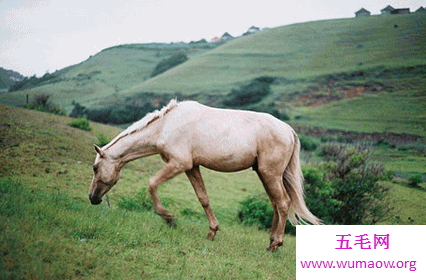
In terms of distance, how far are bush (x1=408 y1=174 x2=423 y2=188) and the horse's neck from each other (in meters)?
9.83

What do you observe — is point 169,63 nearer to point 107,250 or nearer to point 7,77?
point 7,77

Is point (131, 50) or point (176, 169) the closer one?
point (176, 169)

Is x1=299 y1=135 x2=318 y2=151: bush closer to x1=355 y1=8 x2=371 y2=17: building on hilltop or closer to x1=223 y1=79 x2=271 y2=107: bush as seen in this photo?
x1=355 y1=8 x2=371 y2=17: building on hilltop

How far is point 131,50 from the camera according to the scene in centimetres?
4900

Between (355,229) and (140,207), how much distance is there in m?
5.28

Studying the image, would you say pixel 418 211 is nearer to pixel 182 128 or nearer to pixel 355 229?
pixel 355 229

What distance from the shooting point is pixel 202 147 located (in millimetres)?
4789

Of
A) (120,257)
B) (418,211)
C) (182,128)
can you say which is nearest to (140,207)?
(182,128)

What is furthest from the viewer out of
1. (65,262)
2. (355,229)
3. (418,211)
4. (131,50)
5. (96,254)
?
(131,50)

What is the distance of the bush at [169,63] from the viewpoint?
49969 mm

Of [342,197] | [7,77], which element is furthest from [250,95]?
[7,77]

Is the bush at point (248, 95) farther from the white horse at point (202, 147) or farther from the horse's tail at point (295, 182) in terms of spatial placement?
the white horse at point (202, 147)

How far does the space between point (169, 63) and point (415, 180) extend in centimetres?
4716

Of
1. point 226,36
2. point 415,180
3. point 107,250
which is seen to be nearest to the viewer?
point 107,250
